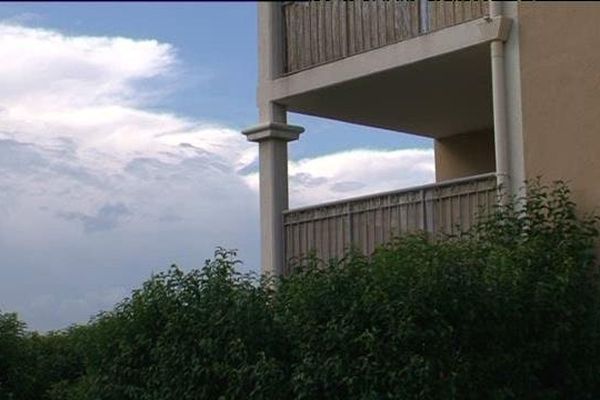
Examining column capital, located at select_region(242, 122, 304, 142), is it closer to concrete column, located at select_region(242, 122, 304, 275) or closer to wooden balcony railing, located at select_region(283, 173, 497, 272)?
concrete column, located at select_region(242, 122, 304, 275)

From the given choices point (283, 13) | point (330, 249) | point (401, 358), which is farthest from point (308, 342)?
point (283, 13)

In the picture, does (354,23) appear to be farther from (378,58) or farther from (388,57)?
(388,57)

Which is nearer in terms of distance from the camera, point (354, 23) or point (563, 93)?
point (563, 93)

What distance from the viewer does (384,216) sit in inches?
486

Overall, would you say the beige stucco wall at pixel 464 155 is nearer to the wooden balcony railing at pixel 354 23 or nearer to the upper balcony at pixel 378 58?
the upper balcony at pixel 378 58

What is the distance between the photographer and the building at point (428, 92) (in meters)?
10.8

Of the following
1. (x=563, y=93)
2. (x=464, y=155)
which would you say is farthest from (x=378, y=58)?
(x=464, y=155)

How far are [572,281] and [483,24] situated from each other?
9.58 feet

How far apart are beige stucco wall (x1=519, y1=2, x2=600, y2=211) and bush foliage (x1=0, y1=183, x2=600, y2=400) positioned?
23 centimetres

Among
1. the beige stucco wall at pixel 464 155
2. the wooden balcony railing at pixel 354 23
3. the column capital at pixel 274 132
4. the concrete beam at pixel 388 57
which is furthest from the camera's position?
the beige stucco wall at pixel 464 155

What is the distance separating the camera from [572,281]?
9.77 metres

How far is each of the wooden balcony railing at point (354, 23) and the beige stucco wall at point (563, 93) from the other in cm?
77

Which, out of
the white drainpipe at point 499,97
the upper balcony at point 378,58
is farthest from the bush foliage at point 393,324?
the upper balcony at point 378,58

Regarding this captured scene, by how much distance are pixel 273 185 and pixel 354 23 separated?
6.74 ft
